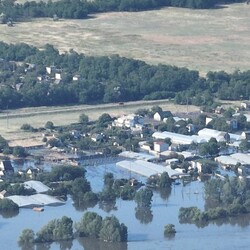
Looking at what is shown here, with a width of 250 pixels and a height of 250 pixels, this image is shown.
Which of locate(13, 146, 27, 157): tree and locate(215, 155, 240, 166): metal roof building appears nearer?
locate(215, 155, 240, 166): metal roof building

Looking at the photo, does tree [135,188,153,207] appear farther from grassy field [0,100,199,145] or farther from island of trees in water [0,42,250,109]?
island of trees in water [0,42,250,109]

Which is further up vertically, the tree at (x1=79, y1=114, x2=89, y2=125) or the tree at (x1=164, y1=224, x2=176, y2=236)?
the tree at (x1=164, y1=224, x2=176, y2=236)

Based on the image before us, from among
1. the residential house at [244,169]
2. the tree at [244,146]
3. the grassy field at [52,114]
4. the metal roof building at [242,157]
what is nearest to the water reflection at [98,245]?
the residential house at [244,169]

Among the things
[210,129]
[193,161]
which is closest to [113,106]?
[210,129]

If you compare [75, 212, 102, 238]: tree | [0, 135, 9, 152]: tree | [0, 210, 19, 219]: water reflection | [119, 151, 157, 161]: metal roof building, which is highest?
[75, 212, 102, 238]: tree

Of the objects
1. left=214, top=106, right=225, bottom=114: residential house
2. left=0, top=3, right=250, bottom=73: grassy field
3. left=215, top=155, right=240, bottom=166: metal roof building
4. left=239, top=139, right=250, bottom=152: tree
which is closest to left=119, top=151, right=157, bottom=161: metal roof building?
left=215, top=155, right=240, bottom=166: metal roof building

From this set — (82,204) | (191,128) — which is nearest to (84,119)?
(191,128)
